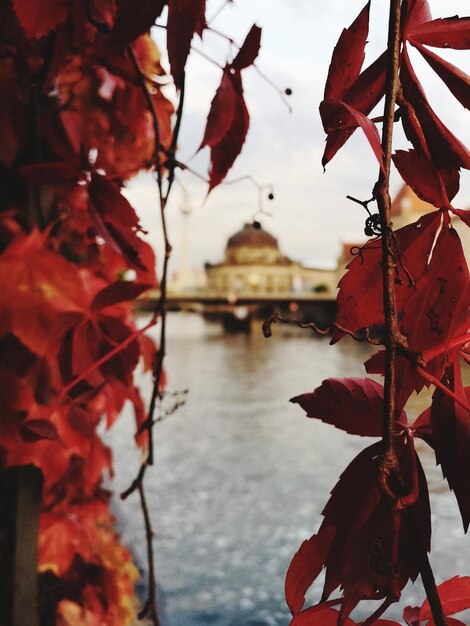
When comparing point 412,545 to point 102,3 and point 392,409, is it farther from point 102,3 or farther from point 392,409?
point 102,3

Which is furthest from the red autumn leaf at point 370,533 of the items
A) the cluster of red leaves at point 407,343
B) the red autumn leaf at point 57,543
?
the red autumn leaf at point 57,543

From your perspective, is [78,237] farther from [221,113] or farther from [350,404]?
[350,404]

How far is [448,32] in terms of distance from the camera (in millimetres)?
231

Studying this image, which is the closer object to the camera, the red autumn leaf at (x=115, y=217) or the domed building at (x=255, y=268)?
the red autumn leaf at (x=115, y=217)

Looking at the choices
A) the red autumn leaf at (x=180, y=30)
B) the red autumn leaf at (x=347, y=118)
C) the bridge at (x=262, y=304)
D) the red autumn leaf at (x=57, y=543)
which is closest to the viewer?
the red autumn leaf at (x=347, y=118)

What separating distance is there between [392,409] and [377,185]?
0.07 meters

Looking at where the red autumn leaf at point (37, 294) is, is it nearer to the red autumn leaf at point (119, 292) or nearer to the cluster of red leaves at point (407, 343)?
the red autumn leaf at point (119, 292)

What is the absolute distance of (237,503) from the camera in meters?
2.26

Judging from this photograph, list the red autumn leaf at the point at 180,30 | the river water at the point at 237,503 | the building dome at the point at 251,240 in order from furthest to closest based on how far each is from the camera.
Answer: the building dome at the point at 251,240, the river water at the point at 237,503, the red autumn leaf at the point at 180,30

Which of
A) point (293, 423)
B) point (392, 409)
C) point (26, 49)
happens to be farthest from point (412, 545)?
point (293, 423)

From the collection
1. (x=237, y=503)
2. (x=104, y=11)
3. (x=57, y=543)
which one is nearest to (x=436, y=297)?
(x=104, y=11)

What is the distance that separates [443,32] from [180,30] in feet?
0.43

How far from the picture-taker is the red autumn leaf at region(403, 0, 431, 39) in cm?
23

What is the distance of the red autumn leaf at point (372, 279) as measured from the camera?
23 cm
